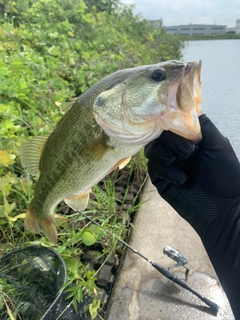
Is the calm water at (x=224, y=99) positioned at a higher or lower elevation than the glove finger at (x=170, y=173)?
lower

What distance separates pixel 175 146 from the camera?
158 centimetres

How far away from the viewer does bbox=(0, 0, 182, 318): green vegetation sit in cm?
235

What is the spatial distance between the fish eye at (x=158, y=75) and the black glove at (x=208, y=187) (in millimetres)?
344

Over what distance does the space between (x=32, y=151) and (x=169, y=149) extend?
707mm

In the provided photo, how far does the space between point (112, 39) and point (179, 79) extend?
7176 millimetres

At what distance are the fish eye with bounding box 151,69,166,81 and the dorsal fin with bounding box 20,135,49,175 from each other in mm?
655

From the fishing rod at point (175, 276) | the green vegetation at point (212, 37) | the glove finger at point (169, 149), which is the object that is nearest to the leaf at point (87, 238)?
the fishing rod at point (175, 276)

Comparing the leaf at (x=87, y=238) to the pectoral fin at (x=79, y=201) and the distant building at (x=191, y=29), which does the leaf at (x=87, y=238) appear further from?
the distant building at (x=191, y=29)

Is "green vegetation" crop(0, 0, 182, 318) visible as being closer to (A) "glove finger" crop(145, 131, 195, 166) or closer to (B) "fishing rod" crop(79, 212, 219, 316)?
(B) "fishing rod" crop(79, 212, 219, 316)

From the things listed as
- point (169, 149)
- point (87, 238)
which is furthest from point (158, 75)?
point (87, 238)

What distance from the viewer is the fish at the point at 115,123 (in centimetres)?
127

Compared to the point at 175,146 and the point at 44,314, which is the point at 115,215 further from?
the point at 175,146

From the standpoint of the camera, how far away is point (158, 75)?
52.1 inches

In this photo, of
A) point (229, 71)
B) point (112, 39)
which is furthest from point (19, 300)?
point (112, 39)
